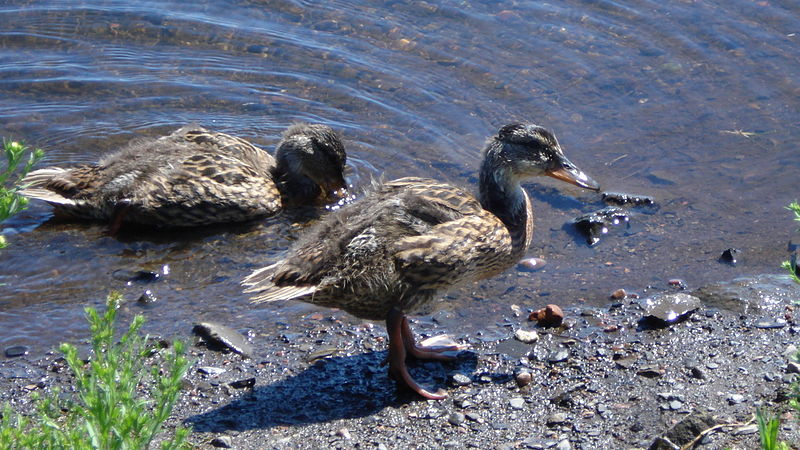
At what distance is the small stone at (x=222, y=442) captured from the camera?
514cm

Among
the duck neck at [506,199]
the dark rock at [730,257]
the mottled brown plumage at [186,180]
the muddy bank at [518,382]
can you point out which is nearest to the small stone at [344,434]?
the muddy bank at [518,382]

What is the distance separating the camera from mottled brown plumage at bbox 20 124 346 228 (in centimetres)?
831

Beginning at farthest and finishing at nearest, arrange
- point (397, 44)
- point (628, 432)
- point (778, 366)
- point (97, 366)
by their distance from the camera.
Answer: point (397, 44), point (778, 366), point (628, 432), point (97, 366)

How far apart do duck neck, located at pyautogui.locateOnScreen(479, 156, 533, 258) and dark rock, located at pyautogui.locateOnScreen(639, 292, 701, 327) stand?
994 mm

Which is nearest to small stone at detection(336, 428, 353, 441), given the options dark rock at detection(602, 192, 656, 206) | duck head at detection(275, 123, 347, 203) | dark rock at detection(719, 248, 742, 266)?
dark rock at detection(719, 248, 742, 266)

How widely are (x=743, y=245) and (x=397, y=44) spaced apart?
5.03 meters

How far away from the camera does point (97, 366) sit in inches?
127

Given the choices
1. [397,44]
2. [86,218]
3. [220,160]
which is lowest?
[86,218]

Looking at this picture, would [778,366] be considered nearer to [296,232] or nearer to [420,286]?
[420,286]

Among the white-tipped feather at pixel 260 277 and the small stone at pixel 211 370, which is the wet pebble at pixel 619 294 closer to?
the white-tipped feather at pixel 260 277

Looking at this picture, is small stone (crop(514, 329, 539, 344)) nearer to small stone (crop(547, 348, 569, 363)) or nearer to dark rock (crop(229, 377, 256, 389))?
small stone (crop(547, 348, 569, 363))

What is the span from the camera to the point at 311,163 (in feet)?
29.3

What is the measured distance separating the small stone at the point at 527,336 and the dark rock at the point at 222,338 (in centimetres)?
181

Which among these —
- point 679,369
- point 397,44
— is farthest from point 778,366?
point 397,44
